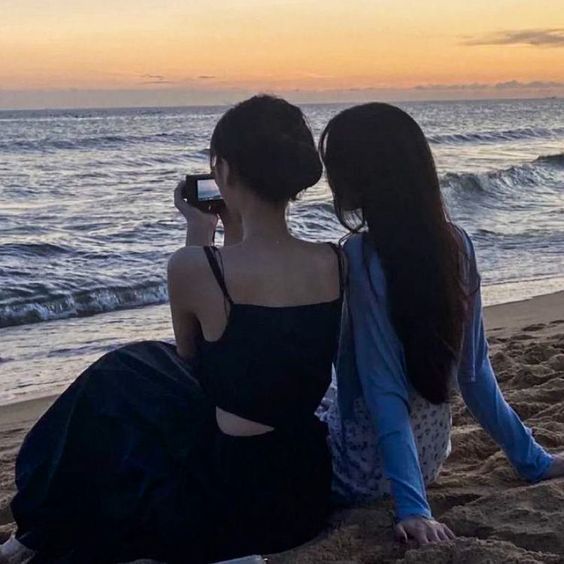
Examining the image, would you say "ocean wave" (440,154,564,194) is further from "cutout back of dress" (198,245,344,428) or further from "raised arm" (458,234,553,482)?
A: "cutout back of dress" (198,245,344,428)

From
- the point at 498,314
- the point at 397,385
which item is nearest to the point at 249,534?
the point at 397,385

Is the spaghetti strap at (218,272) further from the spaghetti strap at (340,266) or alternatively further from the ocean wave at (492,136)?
the ocean wave at (492,136)

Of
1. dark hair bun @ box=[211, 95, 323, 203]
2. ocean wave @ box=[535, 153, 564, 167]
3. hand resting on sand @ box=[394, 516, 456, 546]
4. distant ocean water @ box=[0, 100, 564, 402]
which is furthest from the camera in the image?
ocean wave @ box=[535, 153, 564, 167]

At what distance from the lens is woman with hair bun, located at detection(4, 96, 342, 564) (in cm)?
259

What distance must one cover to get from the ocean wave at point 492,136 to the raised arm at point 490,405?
103ft

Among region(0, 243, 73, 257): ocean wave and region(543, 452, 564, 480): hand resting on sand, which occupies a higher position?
region(543, 452, 564, 480): hand resting on sand

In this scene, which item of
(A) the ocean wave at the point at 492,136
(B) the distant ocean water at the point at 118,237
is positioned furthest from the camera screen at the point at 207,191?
(A) the ocean wave at the point at 492,136

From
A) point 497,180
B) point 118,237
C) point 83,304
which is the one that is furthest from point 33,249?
point 497,180

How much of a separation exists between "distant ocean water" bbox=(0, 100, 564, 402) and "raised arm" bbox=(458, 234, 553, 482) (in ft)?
11.3

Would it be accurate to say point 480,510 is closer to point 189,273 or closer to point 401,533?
point 401,533

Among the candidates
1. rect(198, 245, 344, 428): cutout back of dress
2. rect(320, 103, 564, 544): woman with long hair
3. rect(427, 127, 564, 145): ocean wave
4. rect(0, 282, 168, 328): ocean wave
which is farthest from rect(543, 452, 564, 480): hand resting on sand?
rect(427, 127, 564, 145): ocean wave

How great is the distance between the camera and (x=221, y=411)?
8.93ft

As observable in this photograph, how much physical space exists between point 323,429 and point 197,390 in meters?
0.39

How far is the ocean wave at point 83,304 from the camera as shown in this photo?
7965mm
